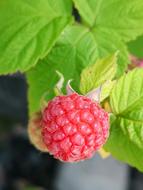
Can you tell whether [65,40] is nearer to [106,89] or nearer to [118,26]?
[118,26]

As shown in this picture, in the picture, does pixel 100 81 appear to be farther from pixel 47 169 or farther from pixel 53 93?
pixel 47 169

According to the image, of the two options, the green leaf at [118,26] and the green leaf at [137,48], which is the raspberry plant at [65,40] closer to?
the green leaf at [118,26]

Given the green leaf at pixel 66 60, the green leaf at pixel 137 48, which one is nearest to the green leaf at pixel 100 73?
the green leaf at pixel 66 60

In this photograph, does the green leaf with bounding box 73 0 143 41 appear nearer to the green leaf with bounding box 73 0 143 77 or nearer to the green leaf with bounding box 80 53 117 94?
the green leaf with bounding box 73 0 143 77

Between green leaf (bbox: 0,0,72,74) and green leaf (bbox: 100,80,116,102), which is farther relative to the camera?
green leaf (bbox: 0,0,72,74)

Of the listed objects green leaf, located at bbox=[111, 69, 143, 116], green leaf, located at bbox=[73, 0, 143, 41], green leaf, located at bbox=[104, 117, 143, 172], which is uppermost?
green leaf, located at bbox=[73, 0, 143, 41]

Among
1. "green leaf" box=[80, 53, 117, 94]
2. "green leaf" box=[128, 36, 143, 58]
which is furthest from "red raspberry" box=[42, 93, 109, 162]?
"green leaf" box=[128, 36, 143, 58]
